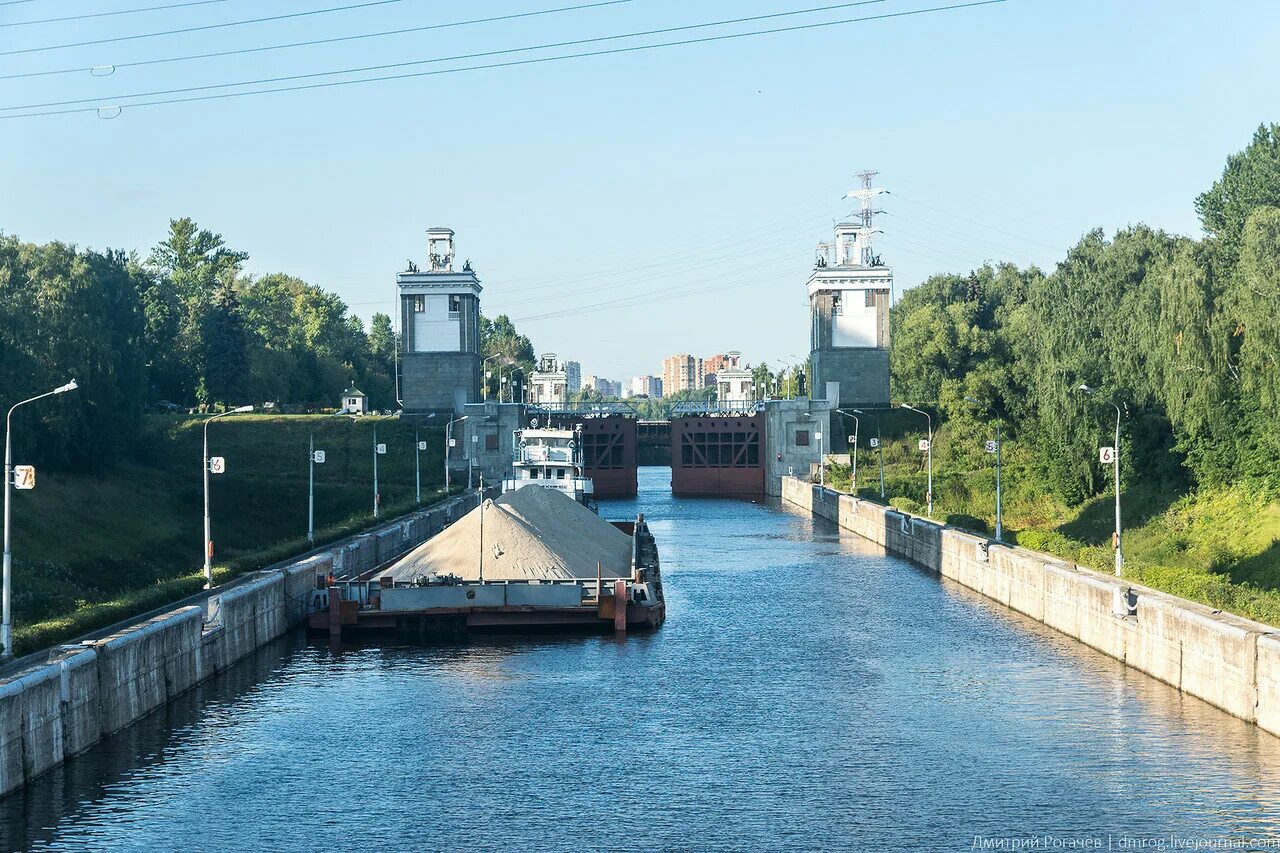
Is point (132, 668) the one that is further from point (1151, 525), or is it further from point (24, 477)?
point (1151, 525)

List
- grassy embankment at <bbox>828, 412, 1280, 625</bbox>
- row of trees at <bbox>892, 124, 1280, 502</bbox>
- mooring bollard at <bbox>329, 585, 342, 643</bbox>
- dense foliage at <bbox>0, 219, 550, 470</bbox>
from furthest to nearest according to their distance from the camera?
1. dense foliage at <bbox>0, 219, 550, 470</bbox>
2. row of trees at <bbox>892, 124, 1280, 502</bbox>
3. mooring bollard at <bbox>329, 585, 342, 643</bbox>
4. grassy embankment at <bbox>828, 412, 1280, 625</bbox>

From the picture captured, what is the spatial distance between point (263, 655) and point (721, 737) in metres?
16.4

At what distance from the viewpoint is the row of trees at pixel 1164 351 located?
2312 inches

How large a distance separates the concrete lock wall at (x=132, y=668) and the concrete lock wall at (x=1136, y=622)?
24038 millimetres

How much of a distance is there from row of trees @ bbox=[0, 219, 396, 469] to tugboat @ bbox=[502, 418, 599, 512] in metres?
24.2

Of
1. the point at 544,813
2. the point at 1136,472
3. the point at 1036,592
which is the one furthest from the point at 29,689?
the point at 1136,472

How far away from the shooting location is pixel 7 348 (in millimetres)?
74250

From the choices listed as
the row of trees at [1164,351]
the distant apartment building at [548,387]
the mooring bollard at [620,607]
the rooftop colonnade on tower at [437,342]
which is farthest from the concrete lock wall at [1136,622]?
the distant apartment building at [548,387]

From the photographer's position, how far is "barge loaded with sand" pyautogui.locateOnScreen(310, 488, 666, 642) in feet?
147

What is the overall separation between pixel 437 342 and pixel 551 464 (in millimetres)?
32600

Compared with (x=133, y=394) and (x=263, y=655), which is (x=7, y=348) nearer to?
(x=133, y=394)

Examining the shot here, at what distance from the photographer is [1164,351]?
63438mm

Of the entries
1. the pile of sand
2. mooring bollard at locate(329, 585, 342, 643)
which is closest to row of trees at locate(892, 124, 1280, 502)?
the pile of sand

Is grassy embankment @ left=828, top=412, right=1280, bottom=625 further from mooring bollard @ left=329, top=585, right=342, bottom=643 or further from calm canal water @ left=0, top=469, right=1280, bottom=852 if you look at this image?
mooring bollard @ left=329, top=585, right=342, bottom=643
